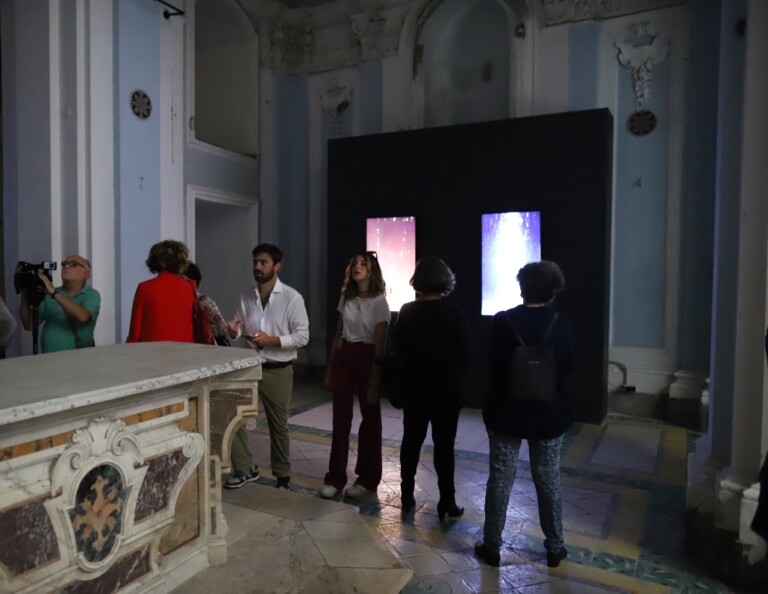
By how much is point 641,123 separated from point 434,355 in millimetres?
3961

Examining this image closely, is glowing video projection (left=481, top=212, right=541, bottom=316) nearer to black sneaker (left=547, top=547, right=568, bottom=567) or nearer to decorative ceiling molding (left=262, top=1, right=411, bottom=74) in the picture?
decorative ceiling molding (left=262, top=1, right=411, bottom=74)

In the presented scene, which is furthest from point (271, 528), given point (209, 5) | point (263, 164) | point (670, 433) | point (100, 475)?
point (209, 5)

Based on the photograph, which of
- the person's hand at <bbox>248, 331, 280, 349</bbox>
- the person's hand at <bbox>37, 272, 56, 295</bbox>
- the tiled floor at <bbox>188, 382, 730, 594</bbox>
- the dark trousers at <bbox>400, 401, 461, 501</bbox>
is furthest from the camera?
the person's hand at <bbox>37, 272, 56, 295</bbox>

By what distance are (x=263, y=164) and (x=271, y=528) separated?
554 cm

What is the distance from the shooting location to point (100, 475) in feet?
5.70

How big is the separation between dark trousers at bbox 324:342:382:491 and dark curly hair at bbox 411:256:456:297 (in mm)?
567

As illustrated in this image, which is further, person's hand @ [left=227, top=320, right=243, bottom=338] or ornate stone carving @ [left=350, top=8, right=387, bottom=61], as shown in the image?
ornate stone carving @ [left=350, top=8, right=387, bottom=61]

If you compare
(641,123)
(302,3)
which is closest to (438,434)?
(641,123)

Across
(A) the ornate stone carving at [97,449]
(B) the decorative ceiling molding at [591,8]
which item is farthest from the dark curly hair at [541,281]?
(B) the decorative ceiling molding at [591,8]

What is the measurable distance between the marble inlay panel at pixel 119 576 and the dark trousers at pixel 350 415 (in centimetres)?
161

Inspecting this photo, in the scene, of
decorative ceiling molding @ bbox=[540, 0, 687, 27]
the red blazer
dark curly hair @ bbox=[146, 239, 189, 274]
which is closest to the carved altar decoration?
the red blazer

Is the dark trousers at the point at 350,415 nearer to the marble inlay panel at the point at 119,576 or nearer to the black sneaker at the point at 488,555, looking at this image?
the black sneaker at the point at 488,555

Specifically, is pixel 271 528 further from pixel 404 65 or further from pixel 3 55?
pixel 404 65

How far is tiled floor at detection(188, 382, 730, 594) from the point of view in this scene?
8.55 ft
